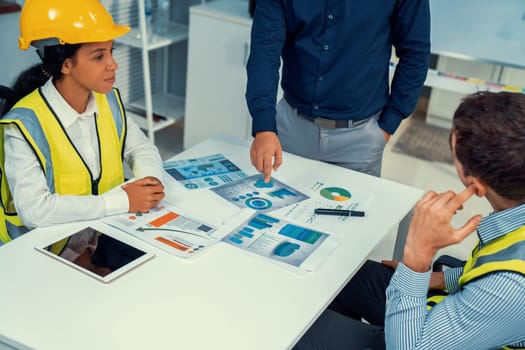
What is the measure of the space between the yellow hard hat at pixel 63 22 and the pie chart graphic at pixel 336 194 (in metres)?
0.75

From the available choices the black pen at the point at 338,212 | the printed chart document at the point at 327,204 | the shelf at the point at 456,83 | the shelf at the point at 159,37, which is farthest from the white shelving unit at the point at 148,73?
the black pen at the point at 338,212

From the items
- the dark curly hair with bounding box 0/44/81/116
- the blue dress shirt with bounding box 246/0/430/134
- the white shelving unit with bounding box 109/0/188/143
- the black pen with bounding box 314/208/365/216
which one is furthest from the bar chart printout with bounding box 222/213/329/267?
the white shelving unit with bounding box 109/0/188/143

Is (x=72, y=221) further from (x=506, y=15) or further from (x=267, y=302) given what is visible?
(x=506, y=15)

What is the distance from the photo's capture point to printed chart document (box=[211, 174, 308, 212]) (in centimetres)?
172

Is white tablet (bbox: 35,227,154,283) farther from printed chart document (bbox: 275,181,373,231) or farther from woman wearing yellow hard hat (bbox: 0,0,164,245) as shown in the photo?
printed chart document (bbox: 275,181,373,231)

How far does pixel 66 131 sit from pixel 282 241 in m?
0.65

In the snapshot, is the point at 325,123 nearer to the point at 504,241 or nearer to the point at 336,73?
the point at 336,73

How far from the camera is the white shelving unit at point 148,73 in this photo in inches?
132

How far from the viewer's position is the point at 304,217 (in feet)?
5.50

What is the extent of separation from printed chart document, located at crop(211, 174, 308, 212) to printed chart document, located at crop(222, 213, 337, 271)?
7 cm

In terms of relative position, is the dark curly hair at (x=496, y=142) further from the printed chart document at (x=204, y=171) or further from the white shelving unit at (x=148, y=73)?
the white shelving unit at (x=148, y=73)

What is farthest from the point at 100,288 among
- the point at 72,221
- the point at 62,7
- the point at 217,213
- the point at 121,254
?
the point at 62,7

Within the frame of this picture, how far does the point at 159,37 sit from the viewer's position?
3.52 metres

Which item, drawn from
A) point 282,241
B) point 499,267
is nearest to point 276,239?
point 282,241
